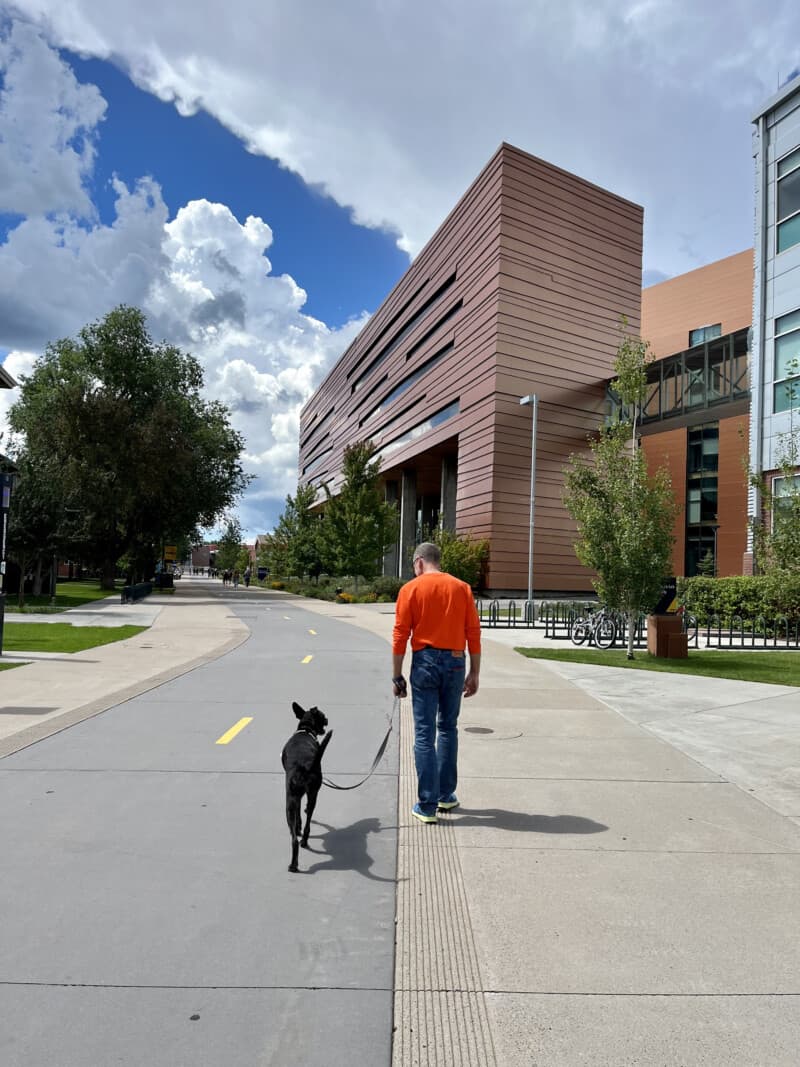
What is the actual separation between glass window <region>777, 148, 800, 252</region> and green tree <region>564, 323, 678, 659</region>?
46.1 feet

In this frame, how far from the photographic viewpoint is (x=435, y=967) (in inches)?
124

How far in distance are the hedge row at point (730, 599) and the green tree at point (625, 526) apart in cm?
588

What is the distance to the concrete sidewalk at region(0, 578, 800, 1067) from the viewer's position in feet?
8.89

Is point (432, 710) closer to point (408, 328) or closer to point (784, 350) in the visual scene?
point (784, 350)

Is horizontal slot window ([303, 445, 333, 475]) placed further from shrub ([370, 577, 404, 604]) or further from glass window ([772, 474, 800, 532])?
glass window ([772, 474, 800, 532])

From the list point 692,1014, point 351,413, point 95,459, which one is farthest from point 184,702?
point 351,413

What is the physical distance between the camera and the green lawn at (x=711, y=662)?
12594mm

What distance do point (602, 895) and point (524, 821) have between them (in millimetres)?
1205

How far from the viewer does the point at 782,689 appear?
10992mm

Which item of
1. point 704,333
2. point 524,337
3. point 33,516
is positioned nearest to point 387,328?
point 524,337

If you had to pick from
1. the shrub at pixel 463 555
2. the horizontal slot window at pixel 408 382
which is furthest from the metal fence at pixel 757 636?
the horizontal slot window at pixel 408 382

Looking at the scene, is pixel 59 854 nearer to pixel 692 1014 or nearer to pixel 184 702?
pixel 692 1014

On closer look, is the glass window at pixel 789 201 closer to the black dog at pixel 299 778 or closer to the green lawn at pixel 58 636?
the green lawn at pixel 58 636

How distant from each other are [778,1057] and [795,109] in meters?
28.9
